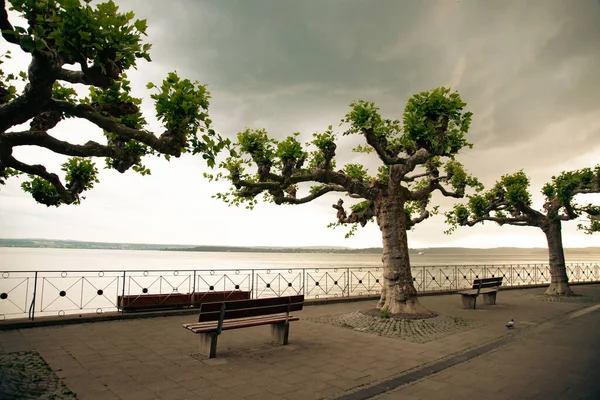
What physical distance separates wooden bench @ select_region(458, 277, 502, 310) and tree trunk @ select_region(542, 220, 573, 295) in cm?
425

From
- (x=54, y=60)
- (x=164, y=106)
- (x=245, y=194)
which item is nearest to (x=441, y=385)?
(x=164, y=106)

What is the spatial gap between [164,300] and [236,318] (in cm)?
490

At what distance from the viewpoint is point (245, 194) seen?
36.4 ft

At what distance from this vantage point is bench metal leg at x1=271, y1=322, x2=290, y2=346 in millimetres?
7539

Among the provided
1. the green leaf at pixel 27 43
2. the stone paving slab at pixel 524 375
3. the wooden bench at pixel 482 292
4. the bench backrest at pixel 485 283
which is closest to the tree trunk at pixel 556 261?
the bench backrest at pixel 485 283

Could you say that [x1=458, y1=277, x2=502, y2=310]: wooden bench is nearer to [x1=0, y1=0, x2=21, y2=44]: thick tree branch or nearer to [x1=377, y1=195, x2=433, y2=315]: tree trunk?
[x1=377, y1=195, x2=433, y2=315]: tree trunk

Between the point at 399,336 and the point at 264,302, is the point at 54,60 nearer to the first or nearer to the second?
the point at 264,302

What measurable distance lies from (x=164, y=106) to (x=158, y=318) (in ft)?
21.6

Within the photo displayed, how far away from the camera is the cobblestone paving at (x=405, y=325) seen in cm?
864

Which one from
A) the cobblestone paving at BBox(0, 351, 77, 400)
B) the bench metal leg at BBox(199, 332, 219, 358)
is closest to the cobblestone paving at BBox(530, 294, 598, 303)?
the bench metal leg at BBox(199, 332, 219, 358)

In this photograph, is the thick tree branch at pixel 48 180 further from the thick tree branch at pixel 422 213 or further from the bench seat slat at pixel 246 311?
the thick tree branch at pixel 422 213

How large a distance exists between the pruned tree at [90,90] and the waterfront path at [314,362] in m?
3.35

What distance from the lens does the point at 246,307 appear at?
275 inches

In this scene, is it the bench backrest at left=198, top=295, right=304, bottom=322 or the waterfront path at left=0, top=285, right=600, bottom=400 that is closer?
the waterfront path at left=0, top=285, right=600, bottom=400
